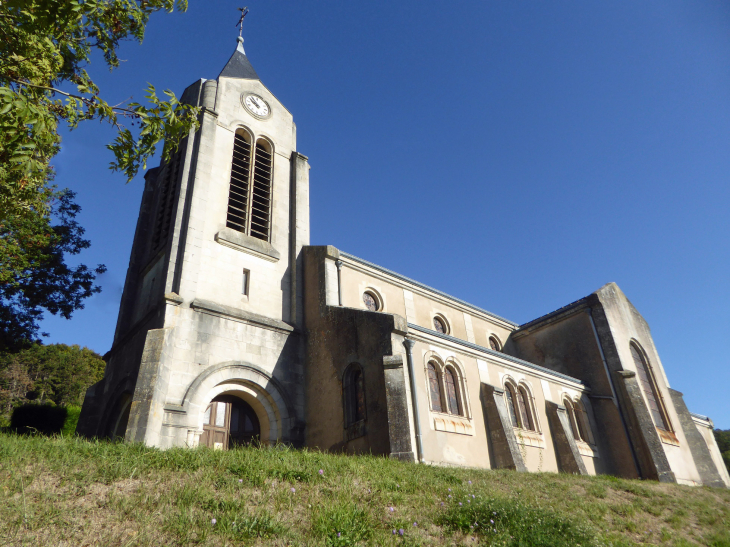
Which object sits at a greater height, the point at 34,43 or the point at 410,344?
the point at 34,43

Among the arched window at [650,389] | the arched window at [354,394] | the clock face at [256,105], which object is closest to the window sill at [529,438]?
the arched window at [354,394]

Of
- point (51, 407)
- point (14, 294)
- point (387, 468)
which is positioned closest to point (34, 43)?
point (387, 468)

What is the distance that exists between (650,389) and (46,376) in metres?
42.3

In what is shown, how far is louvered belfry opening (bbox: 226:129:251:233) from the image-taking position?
17.6m

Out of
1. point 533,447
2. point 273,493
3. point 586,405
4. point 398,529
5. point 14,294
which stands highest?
point 14,294

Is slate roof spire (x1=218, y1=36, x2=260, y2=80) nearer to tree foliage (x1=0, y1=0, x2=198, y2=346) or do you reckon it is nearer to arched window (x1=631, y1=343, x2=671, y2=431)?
tree foliage (x1=0, y1=0, x2=198, y2=346)

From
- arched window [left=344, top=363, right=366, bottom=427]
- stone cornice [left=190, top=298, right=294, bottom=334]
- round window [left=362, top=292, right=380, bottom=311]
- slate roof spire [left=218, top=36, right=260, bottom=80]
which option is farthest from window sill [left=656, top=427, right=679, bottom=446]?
slate roof spire [left=218, top=36, right=260, bottom=80]

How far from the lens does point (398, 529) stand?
21.9 ft

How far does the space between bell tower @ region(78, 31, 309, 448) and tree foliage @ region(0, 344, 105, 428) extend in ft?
84.7

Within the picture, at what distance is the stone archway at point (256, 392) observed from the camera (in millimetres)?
13781

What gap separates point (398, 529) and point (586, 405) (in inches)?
649

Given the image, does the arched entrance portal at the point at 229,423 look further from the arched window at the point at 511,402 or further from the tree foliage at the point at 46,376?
the tree foliage at the point at 46,376

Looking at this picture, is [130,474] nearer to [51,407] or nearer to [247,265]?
[247,265]

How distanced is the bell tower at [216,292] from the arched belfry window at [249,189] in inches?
2.0
